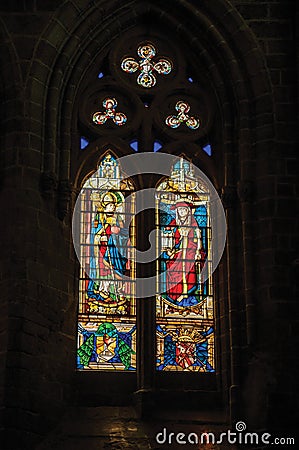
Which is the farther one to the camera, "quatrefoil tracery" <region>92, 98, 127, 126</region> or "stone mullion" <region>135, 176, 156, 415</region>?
"quatrefoil tracery" <region>92, 98, 127, 126</region>

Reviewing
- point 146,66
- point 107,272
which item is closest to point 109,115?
point 146,66

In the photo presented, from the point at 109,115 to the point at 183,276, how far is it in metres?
2.43

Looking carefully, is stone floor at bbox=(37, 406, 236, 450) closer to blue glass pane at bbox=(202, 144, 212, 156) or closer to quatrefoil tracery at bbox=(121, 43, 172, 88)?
blue glass pane at bbox=(202, 144, 212, 156)

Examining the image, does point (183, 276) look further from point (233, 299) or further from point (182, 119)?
point (182, 119)

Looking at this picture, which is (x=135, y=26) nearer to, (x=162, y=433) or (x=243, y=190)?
(x=243, y=190)

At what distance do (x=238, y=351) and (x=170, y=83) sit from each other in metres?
3.98

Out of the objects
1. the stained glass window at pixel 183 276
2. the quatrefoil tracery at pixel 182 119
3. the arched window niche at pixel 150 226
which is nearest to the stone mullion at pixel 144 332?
the arched window niche at pixel 150 226

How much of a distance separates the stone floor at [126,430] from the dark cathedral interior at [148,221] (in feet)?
0.07

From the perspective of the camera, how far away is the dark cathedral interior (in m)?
16.9

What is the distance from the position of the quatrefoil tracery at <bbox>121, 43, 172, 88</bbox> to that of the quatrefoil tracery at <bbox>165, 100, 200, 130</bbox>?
490mm

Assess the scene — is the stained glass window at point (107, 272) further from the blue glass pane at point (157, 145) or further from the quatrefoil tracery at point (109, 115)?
the blue glass pane at point (157, 145)

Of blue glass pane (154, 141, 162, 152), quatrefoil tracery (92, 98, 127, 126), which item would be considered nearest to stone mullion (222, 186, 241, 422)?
blue glass pane (154, 141, 162, 152)

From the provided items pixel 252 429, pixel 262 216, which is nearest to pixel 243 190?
pixel 262 216

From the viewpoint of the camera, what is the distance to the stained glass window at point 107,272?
1767 cm
